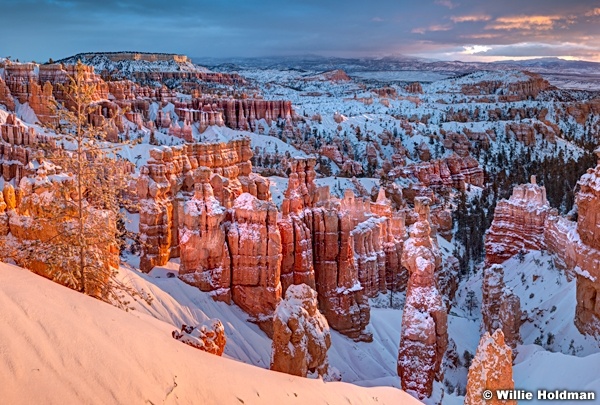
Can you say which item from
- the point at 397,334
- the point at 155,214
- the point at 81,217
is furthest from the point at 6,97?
the point at 81,217

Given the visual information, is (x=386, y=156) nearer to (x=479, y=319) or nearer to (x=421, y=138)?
(x=421, y=138)

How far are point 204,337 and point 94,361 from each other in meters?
3.62

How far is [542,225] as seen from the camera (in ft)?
96.2

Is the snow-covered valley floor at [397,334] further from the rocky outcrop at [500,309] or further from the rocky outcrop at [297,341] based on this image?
the rocky outcrop at [297,341]

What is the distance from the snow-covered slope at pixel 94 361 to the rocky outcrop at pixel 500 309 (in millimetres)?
12612

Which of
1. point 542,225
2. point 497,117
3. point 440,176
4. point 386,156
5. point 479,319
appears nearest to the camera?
point 479,319

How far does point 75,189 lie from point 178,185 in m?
12.7

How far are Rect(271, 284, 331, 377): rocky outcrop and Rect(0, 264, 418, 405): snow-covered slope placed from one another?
2238mm

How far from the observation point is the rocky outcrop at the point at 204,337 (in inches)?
355

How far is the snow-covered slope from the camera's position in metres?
5.44

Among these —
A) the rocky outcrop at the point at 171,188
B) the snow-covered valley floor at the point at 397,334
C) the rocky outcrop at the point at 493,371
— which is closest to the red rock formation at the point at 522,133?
the snow-covered valley floor at the point at 397,334

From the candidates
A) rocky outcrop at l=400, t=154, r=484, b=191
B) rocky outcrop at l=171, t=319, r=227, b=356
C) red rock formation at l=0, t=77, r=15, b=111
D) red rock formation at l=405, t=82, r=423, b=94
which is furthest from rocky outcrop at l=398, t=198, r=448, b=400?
red rock formation at l=405, t=82, r=423, b=94

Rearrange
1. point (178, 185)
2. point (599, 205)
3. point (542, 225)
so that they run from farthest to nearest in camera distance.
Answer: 1. point (542, 225)
2. point (178, 185)
3. point (599, 205)

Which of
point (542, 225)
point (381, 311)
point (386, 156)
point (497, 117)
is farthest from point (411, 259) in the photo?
point (497, 117)
